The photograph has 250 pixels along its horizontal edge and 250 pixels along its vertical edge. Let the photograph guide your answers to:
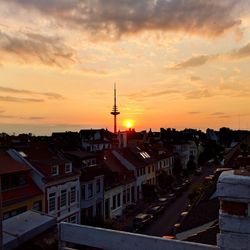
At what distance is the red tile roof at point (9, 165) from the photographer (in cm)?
2572

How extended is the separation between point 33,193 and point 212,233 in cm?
2082

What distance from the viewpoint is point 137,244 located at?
478 cm

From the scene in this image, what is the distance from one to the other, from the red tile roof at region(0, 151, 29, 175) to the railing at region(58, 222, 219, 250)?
20.7 metres

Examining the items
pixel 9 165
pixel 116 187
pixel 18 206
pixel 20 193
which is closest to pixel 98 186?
pixel 116 187

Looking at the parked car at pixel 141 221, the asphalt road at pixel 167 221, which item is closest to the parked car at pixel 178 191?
the asphalt road at pixel 167 221

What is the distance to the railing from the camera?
14.8 ft

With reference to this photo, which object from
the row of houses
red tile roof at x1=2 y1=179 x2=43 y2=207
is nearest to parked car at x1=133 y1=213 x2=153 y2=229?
the row of houses

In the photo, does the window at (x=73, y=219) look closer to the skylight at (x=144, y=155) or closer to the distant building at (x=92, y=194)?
the distant building at (x=92, y=194)

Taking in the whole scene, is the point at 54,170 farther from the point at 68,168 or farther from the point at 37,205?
the point at 37,205

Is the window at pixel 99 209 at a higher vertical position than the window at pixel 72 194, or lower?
lower

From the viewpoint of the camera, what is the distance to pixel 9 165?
1050 inches

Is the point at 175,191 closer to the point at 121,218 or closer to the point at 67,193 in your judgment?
the point at 121,218

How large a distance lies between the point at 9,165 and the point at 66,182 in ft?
20.1

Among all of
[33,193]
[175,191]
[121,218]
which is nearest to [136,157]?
[175,191]
